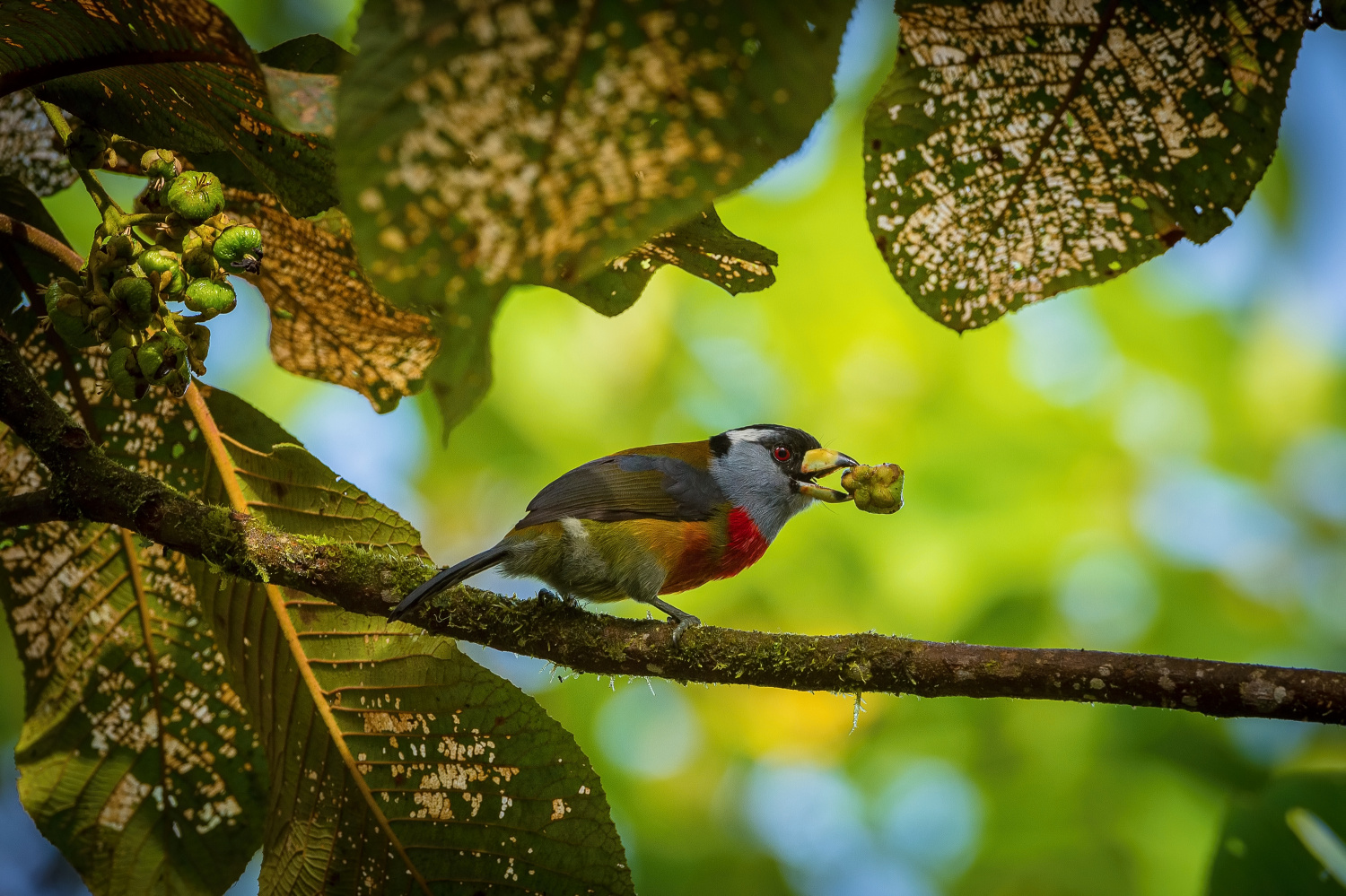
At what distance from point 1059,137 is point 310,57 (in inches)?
41.1

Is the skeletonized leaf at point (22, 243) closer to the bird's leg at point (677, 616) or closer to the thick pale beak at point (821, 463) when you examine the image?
the bird's leg at point (677, 616)

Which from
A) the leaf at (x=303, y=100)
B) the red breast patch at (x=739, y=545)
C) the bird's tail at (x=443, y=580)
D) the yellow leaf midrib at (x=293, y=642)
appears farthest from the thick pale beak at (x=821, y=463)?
the leaf at (x=303, y=100)

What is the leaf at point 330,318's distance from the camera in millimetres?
1853

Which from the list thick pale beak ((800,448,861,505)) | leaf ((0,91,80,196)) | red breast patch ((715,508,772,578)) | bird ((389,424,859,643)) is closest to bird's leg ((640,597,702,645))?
bird ((389,424,859,643))

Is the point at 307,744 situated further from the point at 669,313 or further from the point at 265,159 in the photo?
the point at 669,313

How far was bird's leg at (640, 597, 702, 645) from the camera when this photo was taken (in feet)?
5.42

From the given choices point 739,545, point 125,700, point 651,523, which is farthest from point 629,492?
point 125,700

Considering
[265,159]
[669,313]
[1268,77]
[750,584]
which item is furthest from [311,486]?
[669,313]

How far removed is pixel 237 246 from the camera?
139 centimetres

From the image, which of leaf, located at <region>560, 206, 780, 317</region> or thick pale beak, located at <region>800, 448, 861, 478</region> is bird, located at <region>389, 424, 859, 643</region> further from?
leaf, located at <region>560, 206, 780, 317</region>

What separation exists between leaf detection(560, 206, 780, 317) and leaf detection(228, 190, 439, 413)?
0.38 meters

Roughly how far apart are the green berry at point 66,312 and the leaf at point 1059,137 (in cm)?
109

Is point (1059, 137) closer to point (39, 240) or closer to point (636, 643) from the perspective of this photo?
point (636, 643)

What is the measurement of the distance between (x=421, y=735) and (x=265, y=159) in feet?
3.10
